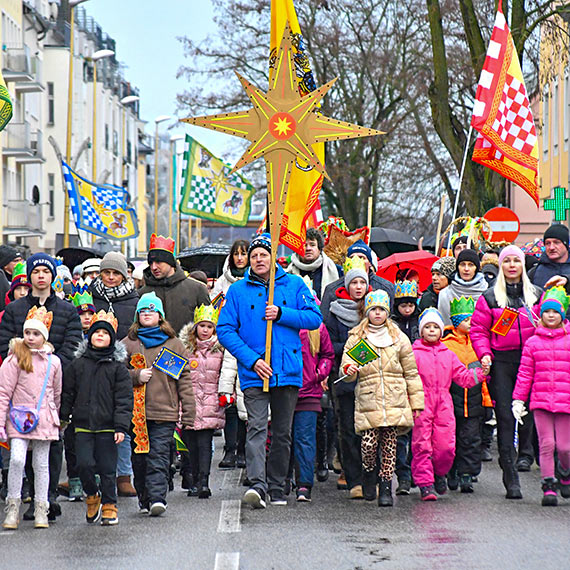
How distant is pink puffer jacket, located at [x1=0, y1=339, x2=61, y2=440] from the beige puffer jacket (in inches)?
87.3

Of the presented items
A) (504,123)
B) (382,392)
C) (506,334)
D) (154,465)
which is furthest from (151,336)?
(504,123)

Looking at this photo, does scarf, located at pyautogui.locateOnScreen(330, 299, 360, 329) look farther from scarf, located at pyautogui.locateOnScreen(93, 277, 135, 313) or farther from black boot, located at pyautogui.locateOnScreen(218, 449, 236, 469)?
black boot, located at pyautogui.locateOnScreen(218, 449, 236, 469)

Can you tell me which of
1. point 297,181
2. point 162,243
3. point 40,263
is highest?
point 297,181

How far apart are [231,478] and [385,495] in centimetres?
221

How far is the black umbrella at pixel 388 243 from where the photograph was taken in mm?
25516

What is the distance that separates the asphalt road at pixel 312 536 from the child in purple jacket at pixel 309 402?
0.79 feet

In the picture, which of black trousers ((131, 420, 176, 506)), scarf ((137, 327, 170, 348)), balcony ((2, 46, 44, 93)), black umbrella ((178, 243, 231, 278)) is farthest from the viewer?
Result: balcony ((2, 46, 44, 93))

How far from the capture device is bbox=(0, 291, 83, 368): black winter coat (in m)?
11.2

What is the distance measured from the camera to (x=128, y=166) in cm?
9362

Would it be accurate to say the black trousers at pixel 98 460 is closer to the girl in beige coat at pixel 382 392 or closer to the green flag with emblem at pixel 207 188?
the girl in beige coat at pixel 382 392

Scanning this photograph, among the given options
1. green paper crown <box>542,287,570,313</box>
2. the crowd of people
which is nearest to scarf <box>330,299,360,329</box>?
the crowd of people

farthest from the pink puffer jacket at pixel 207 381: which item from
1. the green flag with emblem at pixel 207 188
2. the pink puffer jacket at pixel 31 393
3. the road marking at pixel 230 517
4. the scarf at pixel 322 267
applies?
the green flag with emblem at pixel 207 188

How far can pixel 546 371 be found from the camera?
1126cm

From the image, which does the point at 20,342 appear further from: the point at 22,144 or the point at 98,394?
the point at 22,144
